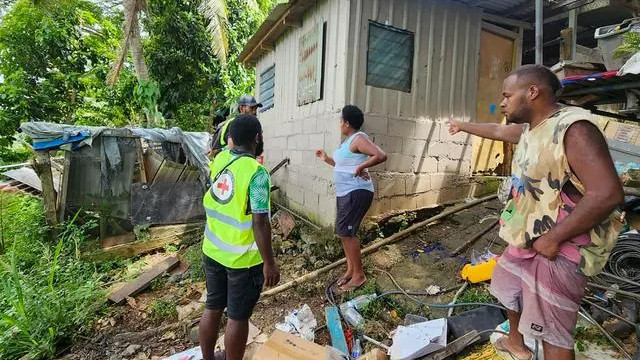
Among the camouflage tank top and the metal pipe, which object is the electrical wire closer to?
the camouflage tank top

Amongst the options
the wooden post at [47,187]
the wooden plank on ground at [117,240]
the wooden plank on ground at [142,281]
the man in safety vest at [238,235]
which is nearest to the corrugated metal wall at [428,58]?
the man in safety vest at [238,235]

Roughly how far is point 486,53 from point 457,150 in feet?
5.61

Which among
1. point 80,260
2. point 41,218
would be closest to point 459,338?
point 80,260

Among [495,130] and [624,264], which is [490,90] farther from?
[495,130]

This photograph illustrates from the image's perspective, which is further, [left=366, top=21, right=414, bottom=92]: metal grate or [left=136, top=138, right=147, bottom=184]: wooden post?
[left=136, top=138, right=147, bottom=184]: wooden post

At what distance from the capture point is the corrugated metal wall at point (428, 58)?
14.3 ft

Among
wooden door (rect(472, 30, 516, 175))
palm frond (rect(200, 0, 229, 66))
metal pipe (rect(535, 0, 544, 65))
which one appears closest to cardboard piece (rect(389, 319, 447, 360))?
metal pipe (rect(535, 0, 544, 65))

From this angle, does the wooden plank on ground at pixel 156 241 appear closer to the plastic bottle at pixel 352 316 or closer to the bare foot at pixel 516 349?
the plastic bottle at pixel 352 316

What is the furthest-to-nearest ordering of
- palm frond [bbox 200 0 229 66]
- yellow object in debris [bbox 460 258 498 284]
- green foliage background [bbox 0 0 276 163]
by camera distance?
green foliage background [bbox 0 0 276 163], palm frond [bbox 200 0 229 66], yellow object in debris [bbox 460 258 498 284]

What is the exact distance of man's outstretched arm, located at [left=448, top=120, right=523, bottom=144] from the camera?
7.07 feet

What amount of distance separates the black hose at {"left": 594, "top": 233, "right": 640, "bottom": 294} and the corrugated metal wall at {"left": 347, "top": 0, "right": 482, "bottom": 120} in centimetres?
278

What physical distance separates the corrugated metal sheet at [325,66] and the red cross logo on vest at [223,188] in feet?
8.14

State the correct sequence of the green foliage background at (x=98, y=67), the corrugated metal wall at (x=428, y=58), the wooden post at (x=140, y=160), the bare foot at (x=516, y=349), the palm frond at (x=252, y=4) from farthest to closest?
the palm frond at (x=252, y=4) < the green foliage background at (x=98, y=67) < the wooden post at (x=140, y=160) < the corrugated metal wall at (x=428, y=58) < the bare foot at (x=516, y=349)

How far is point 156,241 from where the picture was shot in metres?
5.70
